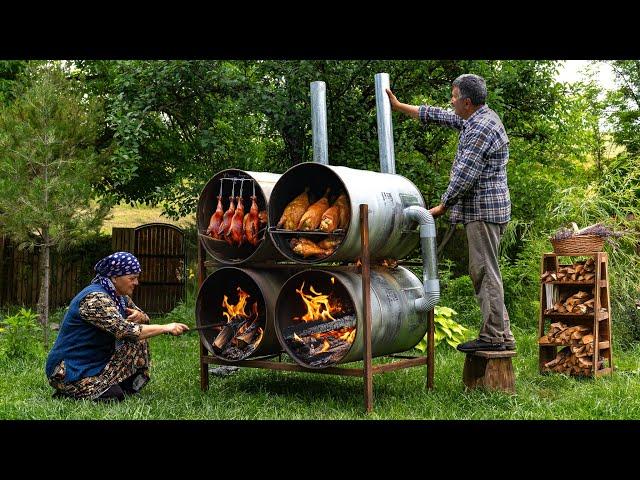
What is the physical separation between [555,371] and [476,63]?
5.78 meters

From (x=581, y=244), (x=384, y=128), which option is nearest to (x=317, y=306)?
(x=384, y=128)

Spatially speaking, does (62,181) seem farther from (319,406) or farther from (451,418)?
(451,418)

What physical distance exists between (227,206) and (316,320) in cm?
158

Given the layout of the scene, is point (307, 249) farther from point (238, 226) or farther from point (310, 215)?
point (238, 226)

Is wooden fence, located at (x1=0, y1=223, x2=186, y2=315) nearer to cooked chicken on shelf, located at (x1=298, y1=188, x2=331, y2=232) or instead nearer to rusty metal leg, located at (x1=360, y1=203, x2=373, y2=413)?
cooked chicken on shelf, located at (x1=298, y1=188, x2=331, y2=232)

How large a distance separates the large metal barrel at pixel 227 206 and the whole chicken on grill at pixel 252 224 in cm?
6

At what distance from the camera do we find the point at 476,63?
39.8 ft

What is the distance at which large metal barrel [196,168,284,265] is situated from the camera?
22.5 ft

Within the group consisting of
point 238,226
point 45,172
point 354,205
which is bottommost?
point 238,226

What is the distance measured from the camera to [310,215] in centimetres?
645

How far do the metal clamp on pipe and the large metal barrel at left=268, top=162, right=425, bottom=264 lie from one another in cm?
14

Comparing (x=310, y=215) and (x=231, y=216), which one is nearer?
(x=310, y=215)

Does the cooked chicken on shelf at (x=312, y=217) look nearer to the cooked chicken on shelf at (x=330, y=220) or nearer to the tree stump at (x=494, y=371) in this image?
the cooked chicken on shelf at (x=330, y=220)

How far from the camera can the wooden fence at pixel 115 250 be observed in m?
16.3
